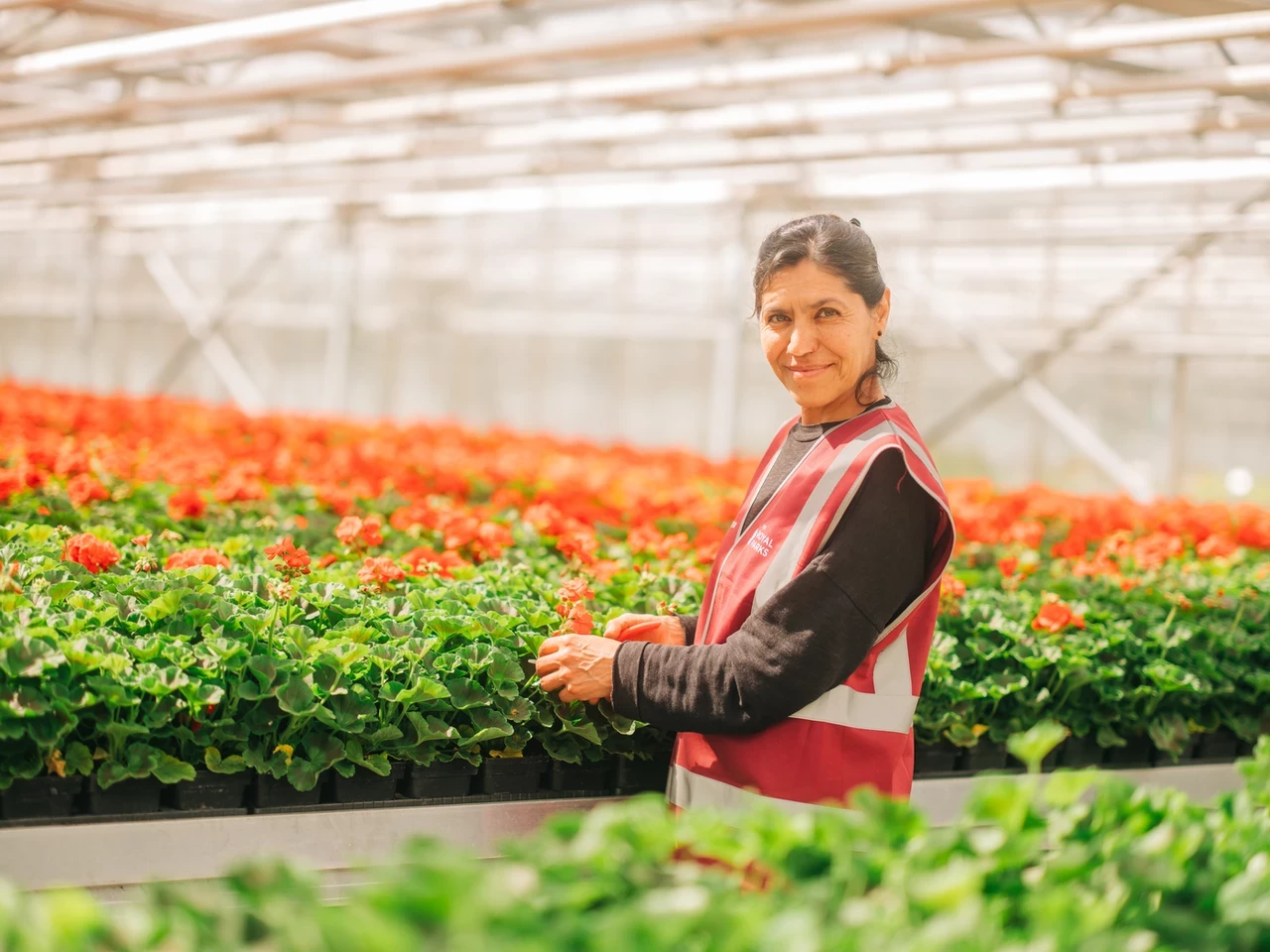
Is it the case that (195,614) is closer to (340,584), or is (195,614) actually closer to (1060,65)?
(340,584)

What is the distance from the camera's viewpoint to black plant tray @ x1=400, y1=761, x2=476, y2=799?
2230 mm

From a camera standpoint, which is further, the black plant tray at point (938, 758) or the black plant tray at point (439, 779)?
the black plant tray at point (938, 758)

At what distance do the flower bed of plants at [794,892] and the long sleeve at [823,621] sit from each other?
32cm

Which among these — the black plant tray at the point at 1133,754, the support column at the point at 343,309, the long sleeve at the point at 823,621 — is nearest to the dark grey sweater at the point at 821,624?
the long sleeve at the point at 823,621

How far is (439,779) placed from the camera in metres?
2.24

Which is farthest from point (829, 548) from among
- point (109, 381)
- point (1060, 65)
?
point (109, 381)

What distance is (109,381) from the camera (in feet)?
63.5

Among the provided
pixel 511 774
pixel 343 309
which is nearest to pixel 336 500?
pixel 511 774

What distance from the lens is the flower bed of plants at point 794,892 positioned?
0.99 meters

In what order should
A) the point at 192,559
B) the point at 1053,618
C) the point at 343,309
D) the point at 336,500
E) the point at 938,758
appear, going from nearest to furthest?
the point at 192,559
the point at 938,758
the point at 1053,618
the point at 336,500
the point at 343,309

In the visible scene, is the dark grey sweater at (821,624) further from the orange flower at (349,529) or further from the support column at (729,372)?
the support column at (729,372)

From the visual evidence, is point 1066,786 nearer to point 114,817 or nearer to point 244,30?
point 114,817

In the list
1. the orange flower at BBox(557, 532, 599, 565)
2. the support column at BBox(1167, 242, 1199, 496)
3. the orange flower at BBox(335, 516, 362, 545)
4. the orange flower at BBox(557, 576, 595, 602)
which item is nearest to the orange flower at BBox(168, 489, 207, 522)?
the orange flower at BBox(335, 516, 362, 545)

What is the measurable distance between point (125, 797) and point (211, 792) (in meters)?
0.14
